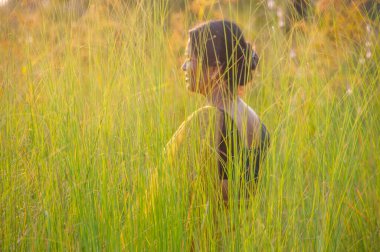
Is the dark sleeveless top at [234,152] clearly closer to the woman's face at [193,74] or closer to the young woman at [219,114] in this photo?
the young woman at [219,114]

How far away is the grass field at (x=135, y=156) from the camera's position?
241cm

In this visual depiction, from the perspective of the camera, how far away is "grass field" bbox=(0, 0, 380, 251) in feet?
7.92

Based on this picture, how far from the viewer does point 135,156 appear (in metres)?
2.52

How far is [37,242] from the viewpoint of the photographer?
2512 millimetres

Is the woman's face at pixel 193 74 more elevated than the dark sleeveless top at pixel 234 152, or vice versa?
the woman's face at pixel 193 74

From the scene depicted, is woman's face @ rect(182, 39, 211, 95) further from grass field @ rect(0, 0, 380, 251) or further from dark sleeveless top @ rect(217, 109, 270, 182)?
dark sleeveless top @ rect(217, 109, 270, 182)

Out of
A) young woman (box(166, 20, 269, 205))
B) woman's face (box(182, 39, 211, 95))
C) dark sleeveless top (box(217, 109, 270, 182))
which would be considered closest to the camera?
dark sleeveless top (box(217, 109, 270, 182))

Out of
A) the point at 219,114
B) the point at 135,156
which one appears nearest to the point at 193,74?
the point at 219,114

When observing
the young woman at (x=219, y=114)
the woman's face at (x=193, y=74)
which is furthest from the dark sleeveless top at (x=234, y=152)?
the woman's face at (x=193, y=74)

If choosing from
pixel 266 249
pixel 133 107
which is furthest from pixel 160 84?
pixel 266 249

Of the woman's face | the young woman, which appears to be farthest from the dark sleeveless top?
the woman's face

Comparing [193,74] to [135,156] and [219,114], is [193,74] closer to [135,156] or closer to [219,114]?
[219,114]

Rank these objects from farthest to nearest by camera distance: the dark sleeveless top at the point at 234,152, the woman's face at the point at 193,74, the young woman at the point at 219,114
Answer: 1. the woman's face at the point at 193,74
2. the young woman at the point at 219,114
3. the dark sleeveless top at the point at 234,152

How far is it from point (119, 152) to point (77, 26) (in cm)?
78
